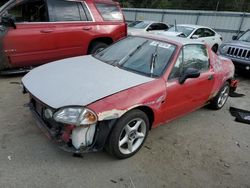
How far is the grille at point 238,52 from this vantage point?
752 centimetres

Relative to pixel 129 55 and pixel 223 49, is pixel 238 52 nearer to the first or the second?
pixel 223 49

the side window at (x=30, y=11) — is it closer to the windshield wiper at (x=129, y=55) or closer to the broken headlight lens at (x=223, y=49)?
the windshield wiper at (x=129, y=55)

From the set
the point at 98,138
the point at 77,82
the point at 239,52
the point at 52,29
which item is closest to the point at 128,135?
the point at 98,138

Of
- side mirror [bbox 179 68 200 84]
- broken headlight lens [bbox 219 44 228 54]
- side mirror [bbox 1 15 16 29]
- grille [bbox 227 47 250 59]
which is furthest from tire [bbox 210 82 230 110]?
side mirror [bbox 1 15 16 29]

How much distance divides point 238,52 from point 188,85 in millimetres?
4856

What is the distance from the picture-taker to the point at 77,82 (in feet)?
10.3

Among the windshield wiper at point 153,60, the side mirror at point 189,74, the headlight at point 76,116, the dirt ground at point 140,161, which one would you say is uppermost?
the windshield wiper at point 153,60

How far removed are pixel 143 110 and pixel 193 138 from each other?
47.2 inches

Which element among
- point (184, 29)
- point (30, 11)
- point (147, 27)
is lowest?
point (147, 27)

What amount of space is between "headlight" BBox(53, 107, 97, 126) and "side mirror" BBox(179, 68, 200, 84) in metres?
1.53

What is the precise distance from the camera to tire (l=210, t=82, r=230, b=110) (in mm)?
4967

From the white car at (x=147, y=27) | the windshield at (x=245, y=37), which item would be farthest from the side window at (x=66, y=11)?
the white car at (x=147, y=27)

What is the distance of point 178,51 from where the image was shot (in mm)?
3697

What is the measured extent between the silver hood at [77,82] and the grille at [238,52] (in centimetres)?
544
